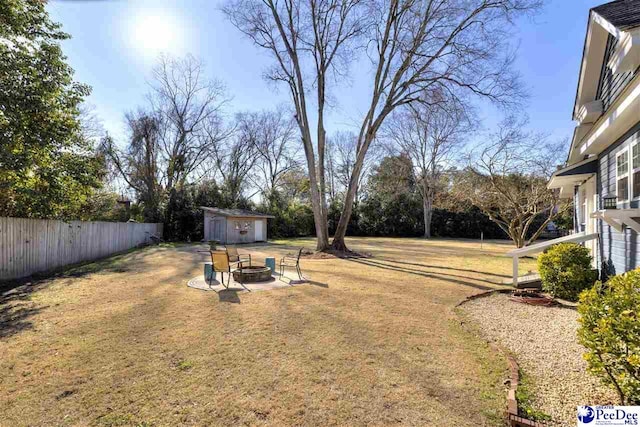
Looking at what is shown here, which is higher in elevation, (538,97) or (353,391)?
(538,97)

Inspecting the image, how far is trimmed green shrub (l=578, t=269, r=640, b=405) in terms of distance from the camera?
256cm

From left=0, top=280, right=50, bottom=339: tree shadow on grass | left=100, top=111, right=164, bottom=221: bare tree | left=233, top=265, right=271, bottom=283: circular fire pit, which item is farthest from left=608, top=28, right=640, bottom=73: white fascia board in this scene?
left=100, top=111, right=164, bottom=221: bare tree

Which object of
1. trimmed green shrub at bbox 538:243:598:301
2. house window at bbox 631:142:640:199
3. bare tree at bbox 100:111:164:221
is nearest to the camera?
house window at bbox 631:142:640:199

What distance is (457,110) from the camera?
1531 cm

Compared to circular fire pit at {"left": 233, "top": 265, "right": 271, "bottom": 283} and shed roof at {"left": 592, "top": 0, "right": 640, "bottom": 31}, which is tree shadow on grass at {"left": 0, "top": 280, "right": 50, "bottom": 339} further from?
shed roof at {"left": 592, "top": 0, "right": 640, "bottom": 31}

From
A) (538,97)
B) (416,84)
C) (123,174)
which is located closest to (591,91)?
(538,97)

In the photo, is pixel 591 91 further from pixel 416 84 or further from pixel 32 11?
pixel 32 11

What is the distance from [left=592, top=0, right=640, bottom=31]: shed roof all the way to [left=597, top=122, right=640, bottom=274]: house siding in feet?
5.45

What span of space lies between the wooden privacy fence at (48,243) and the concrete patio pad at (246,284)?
555 cm

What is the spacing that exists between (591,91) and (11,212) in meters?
17.8

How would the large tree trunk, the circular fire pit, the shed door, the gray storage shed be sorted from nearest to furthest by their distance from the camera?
the circular fire pit
the large tree trunk
the gray storage shed
the shed door

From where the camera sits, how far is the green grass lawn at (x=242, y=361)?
110 inches

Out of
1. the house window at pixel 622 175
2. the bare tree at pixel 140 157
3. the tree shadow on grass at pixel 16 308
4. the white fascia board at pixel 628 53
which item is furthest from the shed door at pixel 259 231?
the white fascia board at pixel 628 53

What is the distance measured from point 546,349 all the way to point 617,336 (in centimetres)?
191
